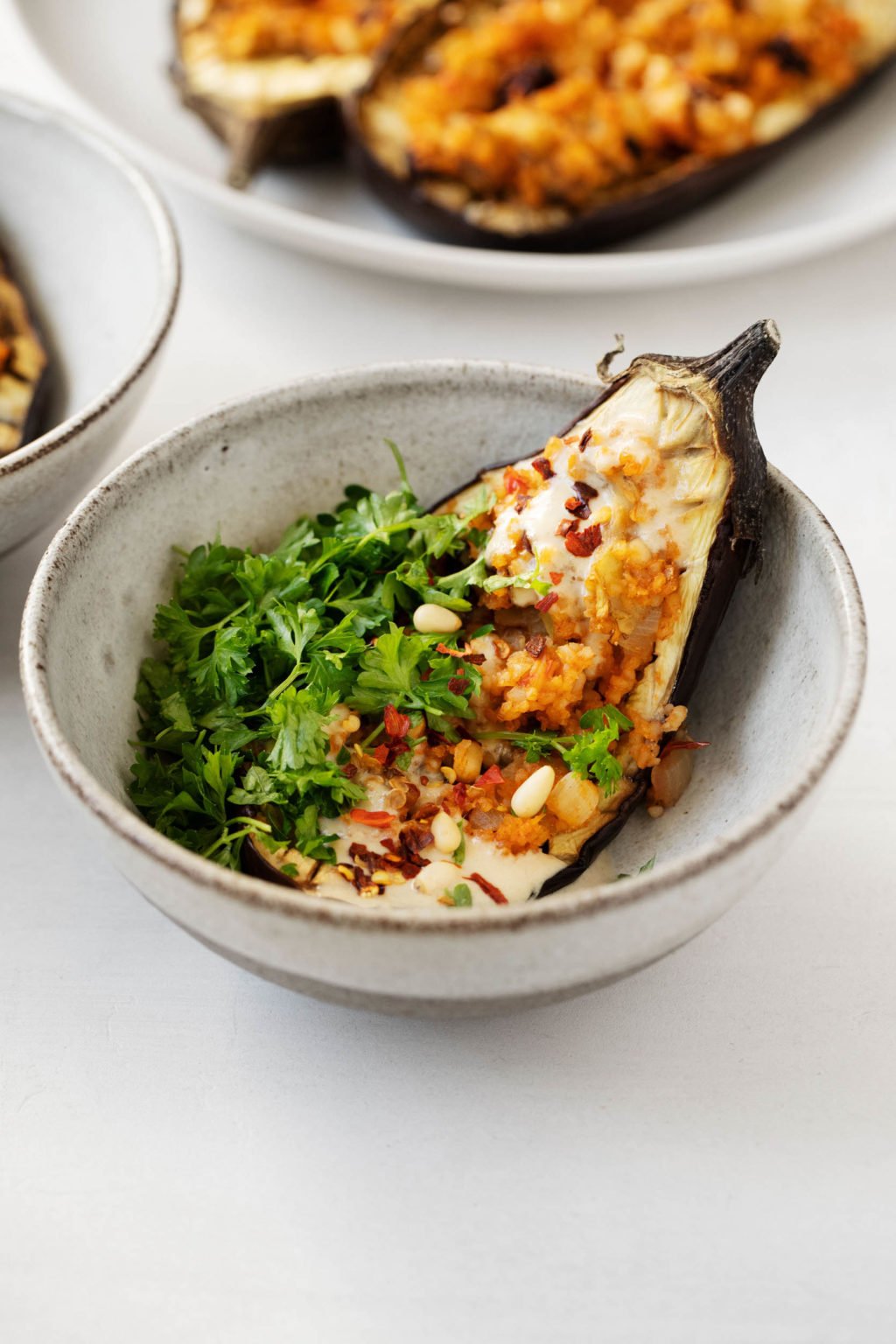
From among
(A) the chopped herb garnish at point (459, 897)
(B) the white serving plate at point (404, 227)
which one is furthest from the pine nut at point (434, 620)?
(B) the white serving plate at point (404, 227)

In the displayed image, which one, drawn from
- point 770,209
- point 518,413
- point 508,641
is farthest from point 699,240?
point 508,641

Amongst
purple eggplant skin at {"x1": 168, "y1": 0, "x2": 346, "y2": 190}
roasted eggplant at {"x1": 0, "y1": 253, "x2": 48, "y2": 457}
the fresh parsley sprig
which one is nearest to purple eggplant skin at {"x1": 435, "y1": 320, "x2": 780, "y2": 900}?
the fresh parsley sprig

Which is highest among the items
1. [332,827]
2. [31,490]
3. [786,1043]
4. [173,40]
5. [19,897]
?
[173,40]

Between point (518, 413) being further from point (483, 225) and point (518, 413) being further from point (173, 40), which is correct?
point (173, 40)

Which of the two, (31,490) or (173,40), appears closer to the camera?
(31,490)

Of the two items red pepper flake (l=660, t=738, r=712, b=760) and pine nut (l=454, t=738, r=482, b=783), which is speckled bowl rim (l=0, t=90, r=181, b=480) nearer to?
pine nut (l=454, t=738, r=482, b=783)

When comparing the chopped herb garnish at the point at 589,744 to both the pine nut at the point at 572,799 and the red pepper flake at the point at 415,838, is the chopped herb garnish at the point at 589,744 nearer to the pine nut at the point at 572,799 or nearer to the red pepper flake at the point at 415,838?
the pine nut at the point at 572,799

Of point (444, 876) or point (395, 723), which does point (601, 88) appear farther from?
point (444, 876)
